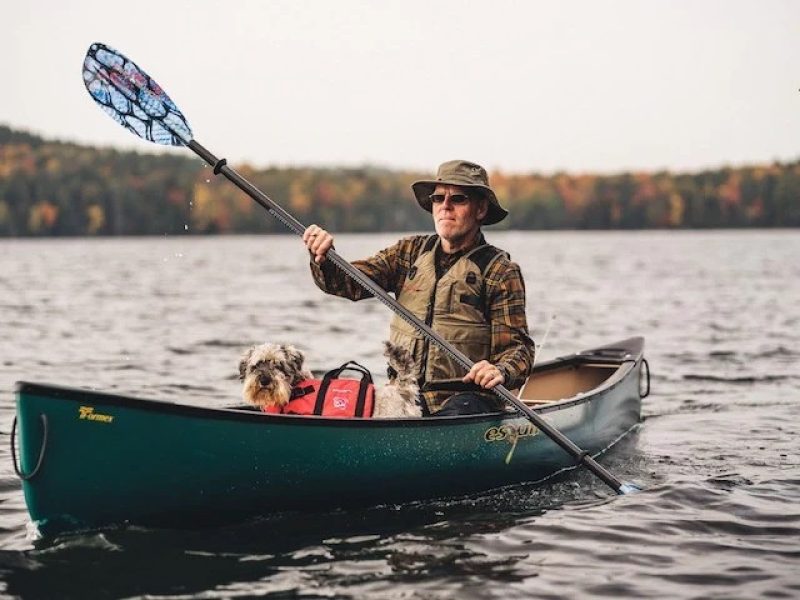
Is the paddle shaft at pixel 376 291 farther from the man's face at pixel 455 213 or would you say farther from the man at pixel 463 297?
the man's face at pixel 455 213

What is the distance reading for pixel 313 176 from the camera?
370ft

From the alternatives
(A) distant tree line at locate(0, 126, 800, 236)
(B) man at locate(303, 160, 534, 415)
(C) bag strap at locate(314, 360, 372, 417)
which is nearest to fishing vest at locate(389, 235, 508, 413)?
(B) man at locate(303, 160, 534, 415)

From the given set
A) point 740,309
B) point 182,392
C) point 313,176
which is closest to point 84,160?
point 313,176

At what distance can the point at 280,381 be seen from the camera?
5.89 m

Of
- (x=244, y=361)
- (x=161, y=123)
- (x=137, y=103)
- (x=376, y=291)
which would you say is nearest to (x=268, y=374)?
(x=244, y=361)

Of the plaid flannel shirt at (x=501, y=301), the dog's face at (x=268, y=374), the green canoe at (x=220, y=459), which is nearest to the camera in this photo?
the green canoe at (x=220, y=459)

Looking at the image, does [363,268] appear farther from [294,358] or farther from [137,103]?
[137,103]

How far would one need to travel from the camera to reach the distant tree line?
3600 inches

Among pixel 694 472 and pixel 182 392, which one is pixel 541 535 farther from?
pixel 182 392

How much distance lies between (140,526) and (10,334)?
13155 mm

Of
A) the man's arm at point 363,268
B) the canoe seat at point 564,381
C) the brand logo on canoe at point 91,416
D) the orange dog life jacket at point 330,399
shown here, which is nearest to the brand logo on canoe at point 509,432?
the orange dog life jacket at point 330,399

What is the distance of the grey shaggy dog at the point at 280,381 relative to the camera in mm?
5883

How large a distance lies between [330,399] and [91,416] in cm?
146

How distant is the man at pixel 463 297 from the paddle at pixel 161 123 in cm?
23
